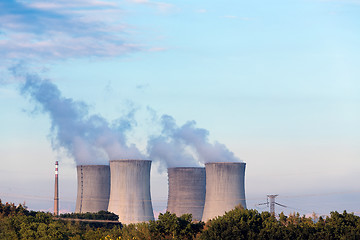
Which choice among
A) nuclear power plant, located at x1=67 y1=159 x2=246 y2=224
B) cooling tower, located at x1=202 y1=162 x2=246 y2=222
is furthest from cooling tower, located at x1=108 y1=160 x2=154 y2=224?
cooling tower, located at x1=202 y1=162 x2=246 y2=222

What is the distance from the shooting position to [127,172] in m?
54.8

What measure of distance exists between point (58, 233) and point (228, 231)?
30.1 feet

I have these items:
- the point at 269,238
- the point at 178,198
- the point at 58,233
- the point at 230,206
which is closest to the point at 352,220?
the point at 269,238

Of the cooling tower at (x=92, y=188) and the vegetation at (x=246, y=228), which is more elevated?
the cooling tower at (x=92, y=188)

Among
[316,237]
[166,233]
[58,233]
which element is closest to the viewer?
[316,237]

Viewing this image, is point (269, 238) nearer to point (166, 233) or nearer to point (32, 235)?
point (166, 233)

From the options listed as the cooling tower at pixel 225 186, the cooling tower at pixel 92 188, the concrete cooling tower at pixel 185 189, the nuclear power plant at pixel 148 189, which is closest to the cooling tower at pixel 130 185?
the nuclear power plant at pixel 148 189

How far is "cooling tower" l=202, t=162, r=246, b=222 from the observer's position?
5350 cm

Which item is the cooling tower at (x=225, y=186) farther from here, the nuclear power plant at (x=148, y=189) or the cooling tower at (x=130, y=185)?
the cooling tower at (x=130, y=185)

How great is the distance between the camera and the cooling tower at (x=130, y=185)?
5484cm

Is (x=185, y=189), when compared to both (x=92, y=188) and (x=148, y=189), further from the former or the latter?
(x=92, y=188)

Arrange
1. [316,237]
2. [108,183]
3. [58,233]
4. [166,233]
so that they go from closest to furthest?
[316,237] < [166,233] < [58,233] < [108,183]

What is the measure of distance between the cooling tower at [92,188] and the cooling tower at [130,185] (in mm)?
3700

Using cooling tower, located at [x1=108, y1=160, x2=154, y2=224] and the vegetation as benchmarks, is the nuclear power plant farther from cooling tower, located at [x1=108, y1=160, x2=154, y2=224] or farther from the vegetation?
the vegetation
